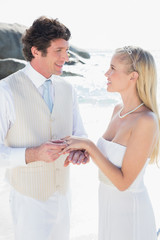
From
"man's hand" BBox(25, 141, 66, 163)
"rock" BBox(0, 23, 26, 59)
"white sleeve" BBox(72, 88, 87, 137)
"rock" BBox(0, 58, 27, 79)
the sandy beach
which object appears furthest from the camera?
"rock" BBox(0, 23, 26, 59)

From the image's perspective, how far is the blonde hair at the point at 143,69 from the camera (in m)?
2.06

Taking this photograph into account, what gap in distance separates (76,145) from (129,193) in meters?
0.46

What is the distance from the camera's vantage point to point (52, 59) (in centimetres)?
222

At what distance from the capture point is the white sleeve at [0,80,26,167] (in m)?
2.04

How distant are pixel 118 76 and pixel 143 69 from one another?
167 mm

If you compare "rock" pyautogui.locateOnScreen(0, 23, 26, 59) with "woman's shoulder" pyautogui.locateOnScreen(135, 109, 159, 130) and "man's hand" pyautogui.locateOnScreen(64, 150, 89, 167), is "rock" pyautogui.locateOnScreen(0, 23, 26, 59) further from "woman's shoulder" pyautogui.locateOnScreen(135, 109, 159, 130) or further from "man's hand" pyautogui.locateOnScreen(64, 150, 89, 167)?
"woman's shoulder" pyautogui.locateOnScreen(135, 109, 159, 130)

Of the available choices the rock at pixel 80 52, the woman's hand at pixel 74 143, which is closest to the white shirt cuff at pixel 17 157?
the woman's hand at pixel 74 143

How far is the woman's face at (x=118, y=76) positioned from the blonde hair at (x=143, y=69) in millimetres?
30

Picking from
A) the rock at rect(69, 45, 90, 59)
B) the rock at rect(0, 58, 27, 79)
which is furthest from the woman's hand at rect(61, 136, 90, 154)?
the rock at rect(69, 45, 90, 59)

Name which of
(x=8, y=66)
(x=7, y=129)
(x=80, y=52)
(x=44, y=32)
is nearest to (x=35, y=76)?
(x=44, y=32)

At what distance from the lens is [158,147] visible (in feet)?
7.28

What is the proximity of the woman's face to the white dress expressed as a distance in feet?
1.19

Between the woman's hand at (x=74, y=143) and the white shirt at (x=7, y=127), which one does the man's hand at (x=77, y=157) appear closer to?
the woman's hand at (x=74, y=143)

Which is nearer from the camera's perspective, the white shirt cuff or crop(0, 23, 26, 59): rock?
the white shirt cuff
